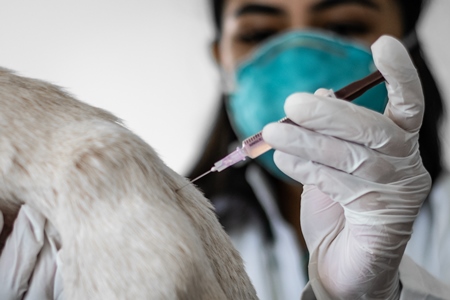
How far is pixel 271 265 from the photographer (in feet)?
6.35

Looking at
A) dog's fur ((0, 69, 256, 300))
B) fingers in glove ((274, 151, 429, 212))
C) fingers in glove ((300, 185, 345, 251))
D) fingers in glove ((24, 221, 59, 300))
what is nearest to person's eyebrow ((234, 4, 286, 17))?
fingers in glove ((300, 185, 345, 251))

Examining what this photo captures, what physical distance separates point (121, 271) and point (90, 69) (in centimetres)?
169

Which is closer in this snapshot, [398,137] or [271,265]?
[398,137]

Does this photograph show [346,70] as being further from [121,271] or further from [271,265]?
[121,271]

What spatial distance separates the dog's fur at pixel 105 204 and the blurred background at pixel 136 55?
1.42m

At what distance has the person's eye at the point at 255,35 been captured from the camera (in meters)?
1.99

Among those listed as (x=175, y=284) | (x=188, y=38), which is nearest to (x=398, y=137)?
(x=175, y=284)

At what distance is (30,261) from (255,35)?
1.50 metres

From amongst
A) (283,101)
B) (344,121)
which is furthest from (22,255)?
(283,101)

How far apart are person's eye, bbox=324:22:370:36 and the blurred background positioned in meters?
0.29

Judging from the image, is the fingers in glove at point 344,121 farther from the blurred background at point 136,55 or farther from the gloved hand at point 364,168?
the blurred background at point 136,55

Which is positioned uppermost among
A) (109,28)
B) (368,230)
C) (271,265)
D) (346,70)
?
(109,28)

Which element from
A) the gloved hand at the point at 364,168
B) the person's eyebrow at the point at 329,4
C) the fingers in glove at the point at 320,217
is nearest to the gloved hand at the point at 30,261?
the gloved hand at the point at 364,168

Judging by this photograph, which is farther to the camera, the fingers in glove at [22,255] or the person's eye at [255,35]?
the person's eye at [255,35]
